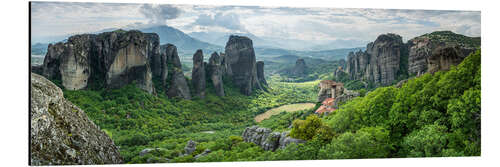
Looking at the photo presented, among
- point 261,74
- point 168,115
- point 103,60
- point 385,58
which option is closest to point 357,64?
point 385,58

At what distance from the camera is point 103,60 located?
13852 mm

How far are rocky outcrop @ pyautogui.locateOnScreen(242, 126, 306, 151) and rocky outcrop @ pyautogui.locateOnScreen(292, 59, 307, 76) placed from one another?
15.5 ft

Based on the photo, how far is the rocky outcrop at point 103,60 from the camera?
10.9 metres

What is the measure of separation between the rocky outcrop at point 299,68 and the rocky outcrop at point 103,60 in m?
6.00

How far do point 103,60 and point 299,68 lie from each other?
29.6ft

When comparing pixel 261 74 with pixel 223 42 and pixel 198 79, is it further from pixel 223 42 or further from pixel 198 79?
pixel 198 79

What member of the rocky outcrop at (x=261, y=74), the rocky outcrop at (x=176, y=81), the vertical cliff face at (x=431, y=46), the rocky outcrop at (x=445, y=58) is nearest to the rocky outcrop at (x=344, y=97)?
the vertical cliff face at (x=431, y=46)

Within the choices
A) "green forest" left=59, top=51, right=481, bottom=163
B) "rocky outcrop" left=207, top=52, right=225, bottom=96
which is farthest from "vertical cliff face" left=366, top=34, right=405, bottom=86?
"rocky outcrop" left=207, top=52, right=225, bottom=96

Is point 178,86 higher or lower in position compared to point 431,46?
lower

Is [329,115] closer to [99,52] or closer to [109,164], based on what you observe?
[109,164]

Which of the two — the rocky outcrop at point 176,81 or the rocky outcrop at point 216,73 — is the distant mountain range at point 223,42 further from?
the rocky outcrop at point 216,73

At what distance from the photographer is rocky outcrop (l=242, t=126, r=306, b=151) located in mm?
7995

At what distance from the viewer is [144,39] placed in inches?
569

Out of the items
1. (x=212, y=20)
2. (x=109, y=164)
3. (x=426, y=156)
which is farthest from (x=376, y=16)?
(x=109, y=164)
